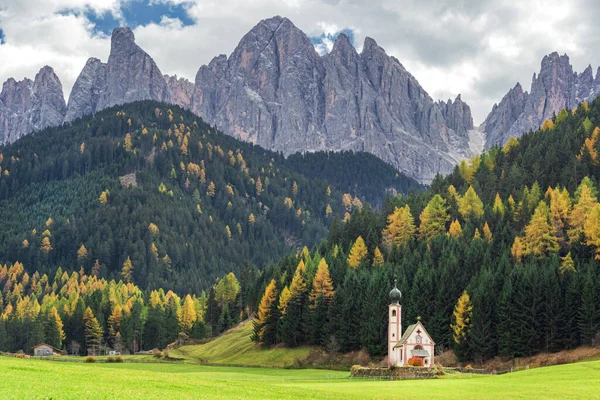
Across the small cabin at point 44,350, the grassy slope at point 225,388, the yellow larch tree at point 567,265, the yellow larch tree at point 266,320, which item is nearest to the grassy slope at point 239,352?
the yellow larch tree at point 266,320

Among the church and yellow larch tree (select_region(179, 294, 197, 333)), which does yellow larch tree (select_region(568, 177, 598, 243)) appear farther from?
yellow larch tree (select_region(179, 294, 197, 333))

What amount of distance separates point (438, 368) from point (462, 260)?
121 ft

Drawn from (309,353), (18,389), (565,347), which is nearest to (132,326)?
(309,353)

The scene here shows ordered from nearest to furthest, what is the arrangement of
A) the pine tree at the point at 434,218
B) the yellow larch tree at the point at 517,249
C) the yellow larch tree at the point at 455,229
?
the yellow larch tree at the point at 517,249
the yellow larch tree at the point at 455,229
the pine tree at the point at 434,218

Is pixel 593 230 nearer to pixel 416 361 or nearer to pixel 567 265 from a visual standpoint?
pixel 567 265

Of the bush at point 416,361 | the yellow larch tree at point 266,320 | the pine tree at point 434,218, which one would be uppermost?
the pine tree at point 434,218

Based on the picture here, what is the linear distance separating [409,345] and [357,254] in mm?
46848

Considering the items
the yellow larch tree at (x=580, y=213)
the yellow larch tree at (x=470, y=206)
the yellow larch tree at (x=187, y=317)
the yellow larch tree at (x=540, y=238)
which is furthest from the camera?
the yellow larch tree at (x=187, y=317)

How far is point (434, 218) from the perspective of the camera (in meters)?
145

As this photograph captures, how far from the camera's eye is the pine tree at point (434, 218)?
470 feet

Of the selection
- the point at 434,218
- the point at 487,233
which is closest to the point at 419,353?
the point at 487,233

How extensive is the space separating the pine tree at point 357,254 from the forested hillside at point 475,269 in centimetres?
22

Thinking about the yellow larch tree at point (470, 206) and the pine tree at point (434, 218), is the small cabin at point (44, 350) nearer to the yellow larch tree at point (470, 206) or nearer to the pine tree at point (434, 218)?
the pine tree at point (434, 218)

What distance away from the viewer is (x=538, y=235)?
115250 millimetres
